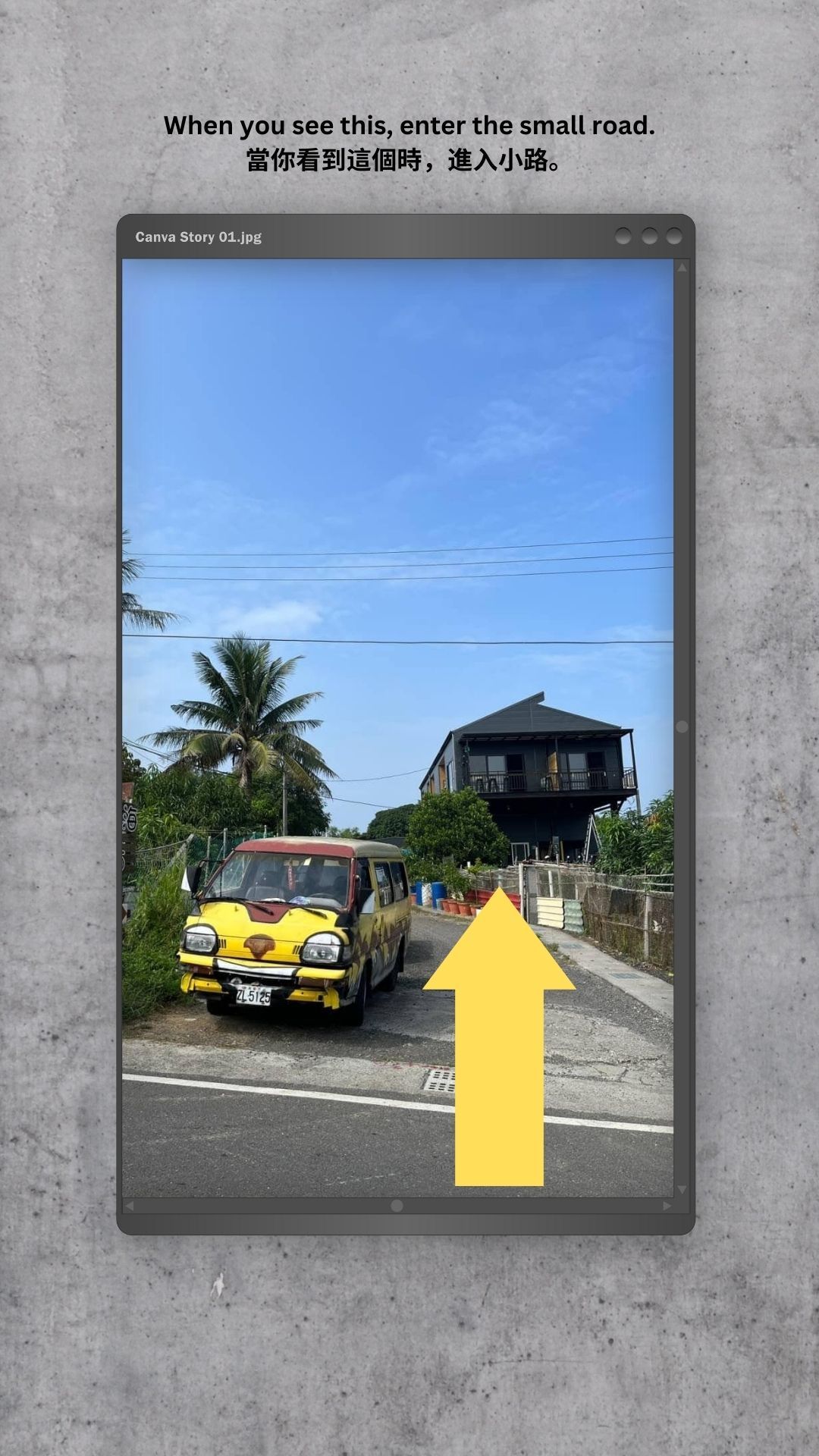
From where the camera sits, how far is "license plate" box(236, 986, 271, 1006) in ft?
7.70

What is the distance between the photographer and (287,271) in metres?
2.42

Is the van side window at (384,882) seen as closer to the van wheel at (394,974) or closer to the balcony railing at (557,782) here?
the van wheel at (394,974)

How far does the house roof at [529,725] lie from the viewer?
2.25 m

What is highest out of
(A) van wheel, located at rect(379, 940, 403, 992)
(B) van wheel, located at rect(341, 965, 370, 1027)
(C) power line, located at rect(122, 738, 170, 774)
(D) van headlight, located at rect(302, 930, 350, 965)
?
(C) power line, located at rect(122, 738, 170, 774)

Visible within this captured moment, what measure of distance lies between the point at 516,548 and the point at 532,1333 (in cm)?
191

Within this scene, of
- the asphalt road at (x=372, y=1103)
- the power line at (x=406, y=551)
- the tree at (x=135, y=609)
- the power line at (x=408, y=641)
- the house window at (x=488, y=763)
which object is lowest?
the asphalt road at (x=372, y=1103)

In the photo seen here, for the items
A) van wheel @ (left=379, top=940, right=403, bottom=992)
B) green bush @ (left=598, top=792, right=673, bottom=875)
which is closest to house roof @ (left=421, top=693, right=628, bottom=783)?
green bush @ (left=598, top=792, right=673, bottom=875)

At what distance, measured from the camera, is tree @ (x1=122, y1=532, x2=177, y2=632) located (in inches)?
91.8

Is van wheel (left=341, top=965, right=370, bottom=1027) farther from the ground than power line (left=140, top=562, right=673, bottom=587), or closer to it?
closer to it

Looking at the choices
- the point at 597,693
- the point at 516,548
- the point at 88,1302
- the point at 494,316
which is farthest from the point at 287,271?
the point at 88,1302

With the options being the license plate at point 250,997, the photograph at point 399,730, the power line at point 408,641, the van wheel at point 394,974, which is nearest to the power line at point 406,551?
the photograph at point 399,730

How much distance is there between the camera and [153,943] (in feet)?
7.72

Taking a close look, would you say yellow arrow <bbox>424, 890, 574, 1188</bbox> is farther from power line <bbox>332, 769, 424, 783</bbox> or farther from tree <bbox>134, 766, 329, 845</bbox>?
tree <bbox>134, 766, 329, 845</bbox>

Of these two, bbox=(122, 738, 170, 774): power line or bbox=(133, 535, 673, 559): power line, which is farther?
bbox=(122, 738, 170, 774): power line
